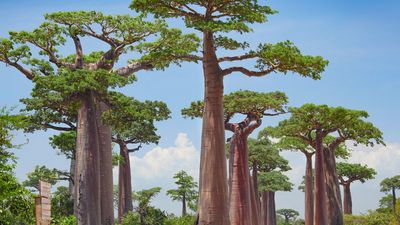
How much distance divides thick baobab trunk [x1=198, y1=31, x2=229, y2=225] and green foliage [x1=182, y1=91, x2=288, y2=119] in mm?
8214

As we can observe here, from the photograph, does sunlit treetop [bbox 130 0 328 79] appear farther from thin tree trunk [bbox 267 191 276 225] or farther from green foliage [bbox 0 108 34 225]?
thin tree trunk [bbox 267 191 276 225]

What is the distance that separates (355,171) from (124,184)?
13.7 m

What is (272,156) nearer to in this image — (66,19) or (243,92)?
(243,92)

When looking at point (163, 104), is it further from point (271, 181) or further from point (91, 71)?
point (271, 181)

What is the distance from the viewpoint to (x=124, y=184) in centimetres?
3378

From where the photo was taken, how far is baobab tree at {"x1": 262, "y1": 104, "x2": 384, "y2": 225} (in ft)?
86.8

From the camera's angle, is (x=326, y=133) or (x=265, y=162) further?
(x=265, y=162)

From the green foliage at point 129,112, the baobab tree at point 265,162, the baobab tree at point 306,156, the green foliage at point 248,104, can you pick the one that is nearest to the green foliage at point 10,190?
the green foliage at point 129,112

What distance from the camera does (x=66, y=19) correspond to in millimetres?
22719

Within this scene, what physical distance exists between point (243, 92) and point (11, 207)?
14.9m

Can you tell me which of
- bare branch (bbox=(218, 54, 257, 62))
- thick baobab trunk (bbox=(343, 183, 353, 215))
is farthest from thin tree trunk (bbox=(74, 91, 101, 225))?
thick baobab trunk (bbox=(343, 183, 353, 215))

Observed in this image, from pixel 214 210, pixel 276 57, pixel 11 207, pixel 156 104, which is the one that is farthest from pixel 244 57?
pixel 11 207

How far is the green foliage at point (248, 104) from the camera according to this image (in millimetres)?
24719

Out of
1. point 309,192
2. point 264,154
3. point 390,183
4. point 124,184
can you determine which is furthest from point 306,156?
point 390,183
